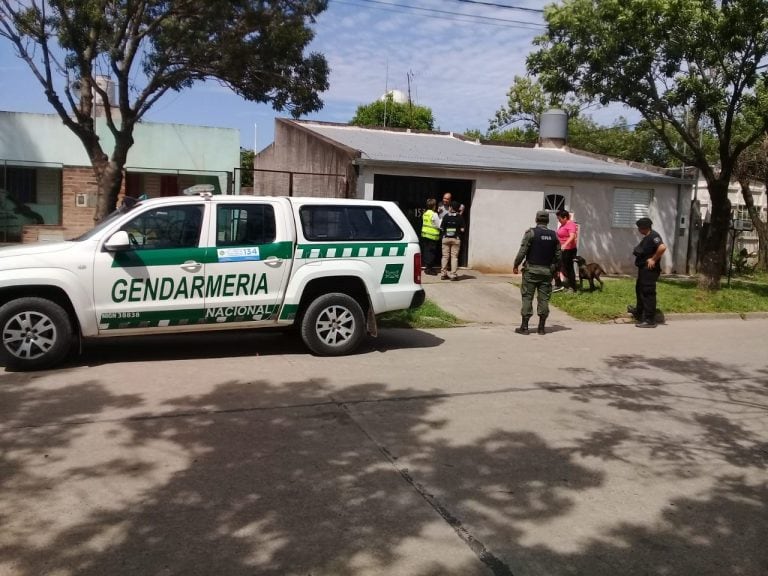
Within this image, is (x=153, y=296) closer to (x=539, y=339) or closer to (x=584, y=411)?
(x=584, y=411)

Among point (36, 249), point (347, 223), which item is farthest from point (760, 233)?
point (36, 249)

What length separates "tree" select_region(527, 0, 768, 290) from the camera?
12312 mm

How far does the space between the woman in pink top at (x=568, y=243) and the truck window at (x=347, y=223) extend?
19.6 ft

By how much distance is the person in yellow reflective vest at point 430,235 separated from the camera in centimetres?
1465

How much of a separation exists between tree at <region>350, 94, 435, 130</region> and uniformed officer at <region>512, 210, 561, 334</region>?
1166 inches

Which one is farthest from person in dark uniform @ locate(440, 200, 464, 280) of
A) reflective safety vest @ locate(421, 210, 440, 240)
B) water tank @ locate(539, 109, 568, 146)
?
water tank @ locate(539, 109, 568, 146)

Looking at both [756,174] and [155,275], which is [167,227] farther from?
[756,174]

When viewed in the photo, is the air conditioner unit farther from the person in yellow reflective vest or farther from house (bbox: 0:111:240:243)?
house (bbox: 0:111:240:243)

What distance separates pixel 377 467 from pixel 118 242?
392 centimetres

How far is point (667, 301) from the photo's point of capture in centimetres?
1329

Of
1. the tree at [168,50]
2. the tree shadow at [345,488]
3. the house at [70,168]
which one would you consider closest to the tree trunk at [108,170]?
the tree at [168,50]

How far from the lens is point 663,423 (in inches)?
234

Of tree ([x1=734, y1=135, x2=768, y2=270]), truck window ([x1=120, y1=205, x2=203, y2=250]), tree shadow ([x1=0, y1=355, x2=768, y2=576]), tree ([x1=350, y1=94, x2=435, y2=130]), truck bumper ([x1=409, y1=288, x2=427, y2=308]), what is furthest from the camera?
tree ([x1=350, y1=94, x2=435, y2=130])

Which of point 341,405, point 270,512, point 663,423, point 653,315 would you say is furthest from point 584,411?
point 653,315
